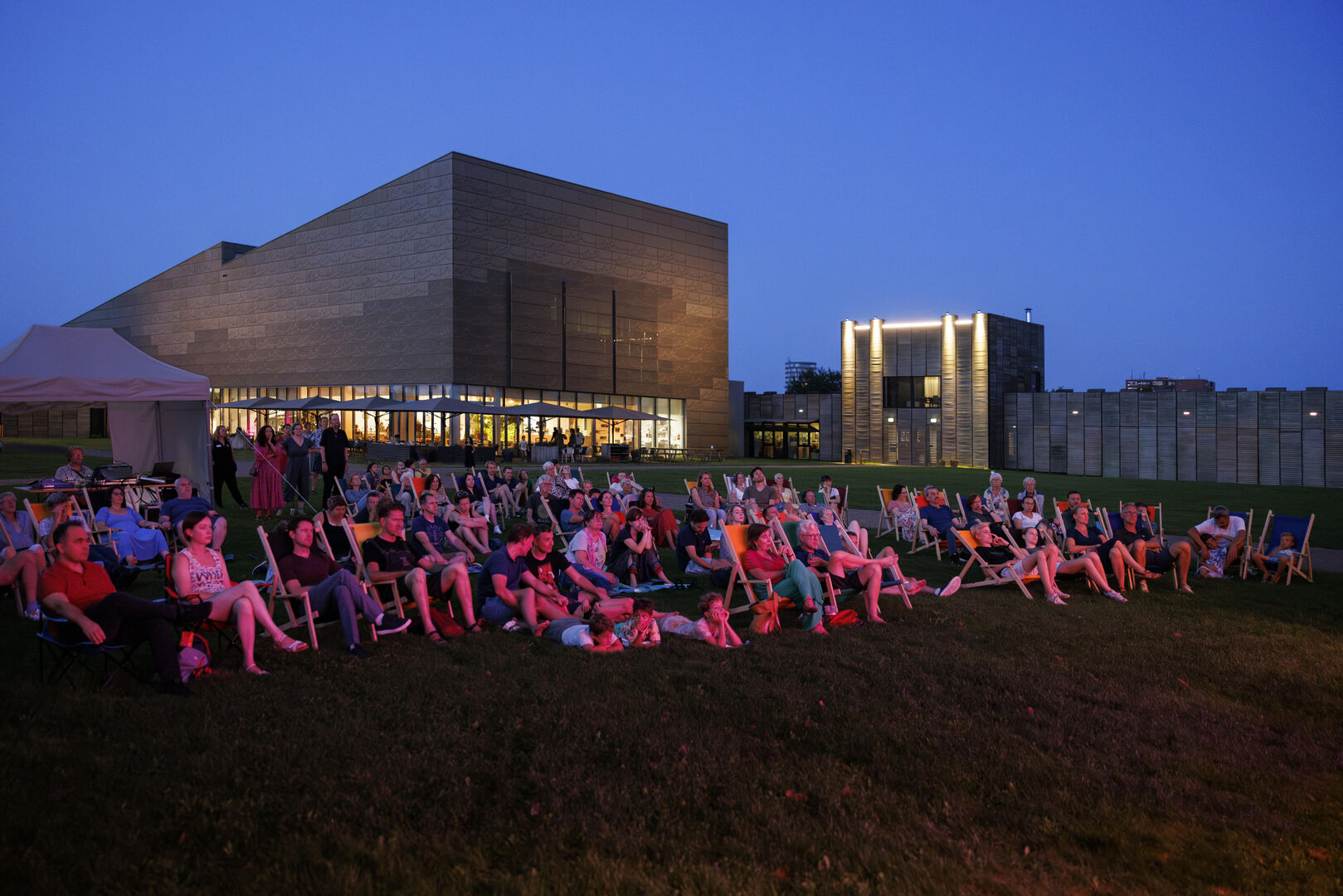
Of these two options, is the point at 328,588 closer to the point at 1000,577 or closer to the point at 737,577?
the point at 737,577

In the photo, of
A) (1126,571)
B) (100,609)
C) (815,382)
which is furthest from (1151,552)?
(815,382)

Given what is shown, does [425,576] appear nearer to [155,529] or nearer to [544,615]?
[544,615]

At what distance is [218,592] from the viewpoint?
5.45m

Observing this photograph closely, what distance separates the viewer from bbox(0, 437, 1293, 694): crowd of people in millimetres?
5254

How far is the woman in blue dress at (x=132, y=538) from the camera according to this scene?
Result: 24.5ft

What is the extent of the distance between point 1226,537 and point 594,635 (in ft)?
24.7

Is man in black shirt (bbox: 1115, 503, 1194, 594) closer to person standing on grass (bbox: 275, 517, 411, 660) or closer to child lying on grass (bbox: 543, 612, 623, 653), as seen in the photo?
child lying on grass (bbox: 543, 612, 623, 653)

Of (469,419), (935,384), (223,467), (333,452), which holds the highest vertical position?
(935,384)


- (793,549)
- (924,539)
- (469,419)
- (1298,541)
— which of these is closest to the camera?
(793,549)

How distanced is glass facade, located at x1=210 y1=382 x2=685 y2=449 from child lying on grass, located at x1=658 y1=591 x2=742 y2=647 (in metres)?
28.8

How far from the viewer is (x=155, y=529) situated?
7.72 metres

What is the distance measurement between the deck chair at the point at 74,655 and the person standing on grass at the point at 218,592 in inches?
19.5

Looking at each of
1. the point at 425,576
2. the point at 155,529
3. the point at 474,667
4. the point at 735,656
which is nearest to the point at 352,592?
the point at 425,576

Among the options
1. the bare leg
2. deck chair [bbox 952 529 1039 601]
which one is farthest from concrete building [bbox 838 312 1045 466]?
the bare leg
